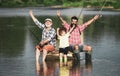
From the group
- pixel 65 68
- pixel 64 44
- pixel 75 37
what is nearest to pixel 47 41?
pixel 64 44

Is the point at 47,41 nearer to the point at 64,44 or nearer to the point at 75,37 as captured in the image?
the point at 64,44

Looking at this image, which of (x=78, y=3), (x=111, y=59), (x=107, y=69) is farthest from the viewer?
(x=78, y=3)

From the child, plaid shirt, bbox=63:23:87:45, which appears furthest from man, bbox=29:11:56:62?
plaid shirt, bbox=63:23:87:45

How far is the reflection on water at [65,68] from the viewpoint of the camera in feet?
48.6

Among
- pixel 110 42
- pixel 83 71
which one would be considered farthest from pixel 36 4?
pixel 83 71

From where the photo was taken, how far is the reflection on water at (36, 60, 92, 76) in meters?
14.8

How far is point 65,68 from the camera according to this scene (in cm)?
1584

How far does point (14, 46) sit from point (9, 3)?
115 m

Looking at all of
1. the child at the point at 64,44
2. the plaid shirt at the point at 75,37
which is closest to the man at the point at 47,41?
the child at the point at 64,44

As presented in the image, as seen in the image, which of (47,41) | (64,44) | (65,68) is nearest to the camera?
(65,68)

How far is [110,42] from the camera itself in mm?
24016

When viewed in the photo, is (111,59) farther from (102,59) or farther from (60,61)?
(60,61)

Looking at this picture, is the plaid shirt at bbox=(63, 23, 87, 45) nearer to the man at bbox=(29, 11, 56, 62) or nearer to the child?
the child

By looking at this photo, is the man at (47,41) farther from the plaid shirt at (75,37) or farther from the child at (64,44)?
the plaid shirt at (75,37)
